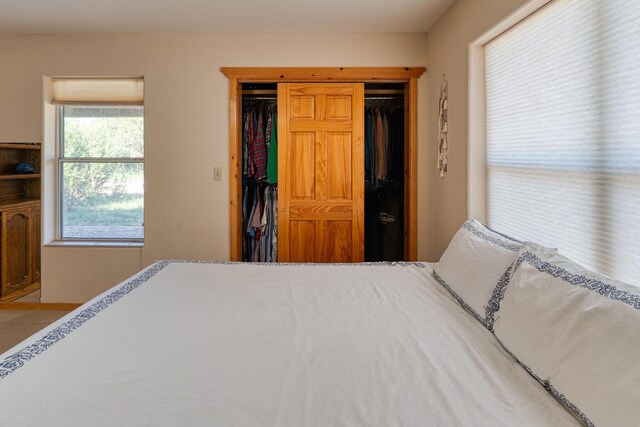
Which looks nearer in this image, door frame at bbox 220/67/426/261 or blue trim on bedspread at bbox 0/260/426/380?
blue trim on bedspread at bbox 0/260/426/380

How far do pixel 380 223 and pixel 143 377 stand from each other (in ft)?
9.78

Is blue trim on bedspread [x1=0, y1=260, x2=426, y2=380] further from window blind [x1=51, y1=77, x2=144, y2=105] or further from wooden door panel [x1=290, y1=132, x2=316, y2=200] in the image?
window blind [x1=51, y1=77, x2=144, y2=105]

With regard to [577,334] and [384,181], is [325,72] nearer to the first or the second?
[384,181]

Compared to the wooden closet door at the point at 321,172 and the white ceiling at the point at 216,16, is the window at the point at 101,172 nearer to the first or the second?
the white ceiling at the point at 216,16

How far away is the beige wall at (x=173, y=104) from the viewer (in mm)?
3482

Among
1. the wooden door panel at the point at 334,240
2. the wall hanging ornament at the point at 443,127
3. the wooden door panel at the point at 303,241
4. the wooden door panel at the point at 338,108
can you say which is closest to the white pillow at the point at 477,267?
the wall hanging ornament at the point at 443,127

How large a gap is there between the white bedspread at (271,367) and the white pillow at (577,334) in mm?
67

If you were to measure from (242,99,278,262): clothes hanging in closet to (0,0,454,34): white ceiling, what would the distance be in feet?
Result: 2.37

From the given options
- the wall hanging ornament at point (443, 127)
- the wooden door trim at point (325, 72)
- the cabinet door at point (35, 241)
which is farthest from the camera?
the cabinet door at point (35, 241)

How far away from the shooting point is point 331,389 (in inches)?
43.6

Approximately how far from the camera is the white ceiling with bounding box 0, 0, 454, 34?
9.44 feet

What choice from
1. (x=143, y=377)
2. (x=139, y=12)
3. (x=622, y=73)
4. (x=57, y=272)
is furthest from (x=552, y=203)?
(x=57, y=272)

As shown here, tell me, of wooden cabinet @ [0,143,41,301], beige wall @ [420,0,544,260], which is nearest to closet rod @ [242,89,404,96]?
beige wall @ [420,0,544,260]

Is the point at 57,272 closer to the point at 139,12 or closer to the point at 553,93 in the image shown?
the point at 139,12
